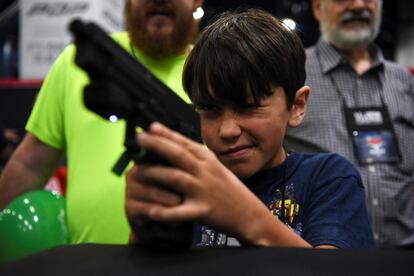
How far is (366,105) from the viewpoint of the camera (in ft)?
6.15

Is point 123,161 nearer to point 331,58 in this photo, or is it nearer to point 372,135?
point 372,135

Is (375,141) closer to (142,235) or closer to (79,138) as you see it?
(79,138)

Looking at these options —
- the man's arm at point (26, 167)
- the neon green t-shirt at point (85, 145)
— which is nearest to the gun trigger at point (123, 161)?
the neon green t-shirt at point (85, 145)

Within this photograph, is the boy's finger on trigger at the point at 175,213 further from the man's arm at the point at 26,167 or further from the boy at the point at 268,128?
the man's arm at the point at 26,167

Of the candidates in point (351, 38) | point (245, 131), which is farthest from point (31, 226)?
point (351, 38)

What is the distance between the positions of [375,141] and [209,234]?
1.06 metres

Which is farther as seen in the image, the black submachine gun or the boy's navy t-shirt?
the boy's navy t-shirt

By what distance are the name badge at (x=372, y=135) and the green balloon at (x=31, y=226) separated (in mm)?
894

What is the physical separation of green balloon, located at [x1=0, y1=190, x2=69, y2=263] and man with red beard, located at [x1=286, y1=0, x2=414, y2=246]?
660 mm

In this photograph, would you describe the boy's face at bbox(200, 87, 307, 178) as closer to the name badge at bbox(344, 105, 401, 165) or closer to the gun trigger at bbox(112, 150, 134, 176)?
the gun trigger at bbox(112, 150, 134, 176)

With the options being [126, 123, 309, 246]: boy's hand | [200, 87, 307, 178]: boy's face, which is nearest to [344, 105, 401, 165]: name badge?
[200, 87, 307, 178]: boy's face

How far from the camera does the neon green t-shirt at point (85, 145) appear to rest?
1372mm

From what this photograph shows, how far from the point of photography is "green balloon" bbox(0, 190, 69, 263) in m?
1.33

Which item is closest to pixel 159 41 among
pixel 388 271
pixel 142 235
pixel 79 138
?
pixel 79 138
